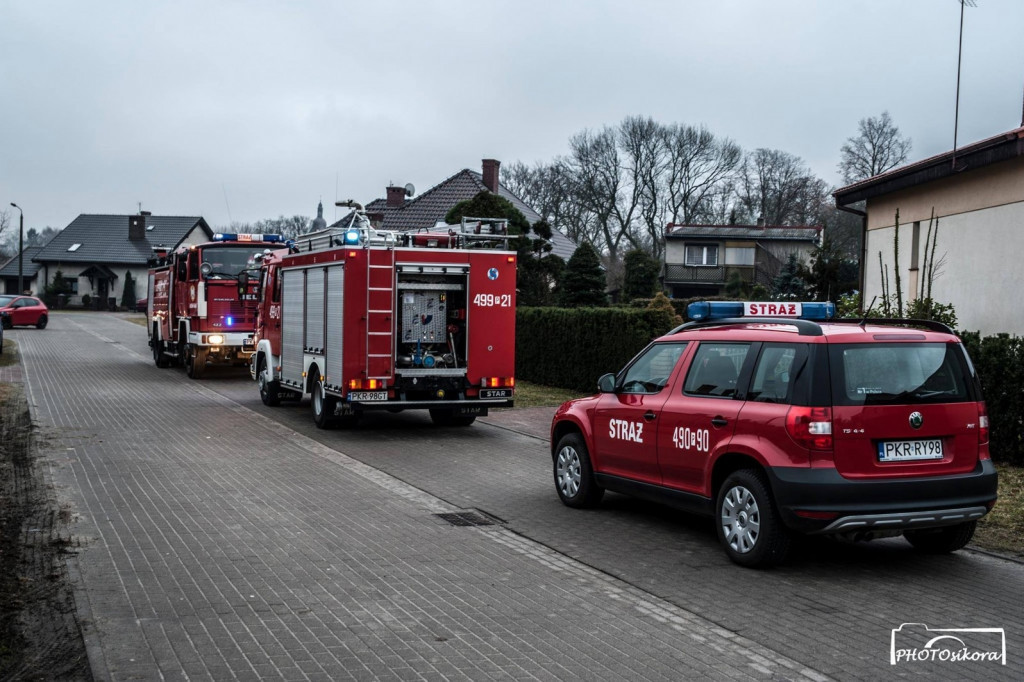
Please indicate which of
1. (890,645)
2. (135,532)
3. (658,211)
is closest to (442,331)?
(135,532)

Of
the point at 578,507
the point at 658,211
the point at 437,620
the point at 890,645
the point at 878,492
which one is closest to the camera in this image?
the point at 890,645

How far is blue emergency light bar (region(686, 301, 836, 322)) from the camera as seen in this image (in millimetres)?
8453

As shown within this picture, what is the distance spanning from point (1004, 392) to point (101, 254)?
268ft

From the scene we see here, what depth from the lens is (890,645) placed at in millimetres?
5793

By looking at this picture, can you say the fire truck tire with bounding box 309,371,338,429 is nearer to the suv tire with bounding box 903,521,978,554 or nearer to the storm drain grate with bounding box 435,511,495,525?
the storm drain grate with bounding box 435,511,495,525

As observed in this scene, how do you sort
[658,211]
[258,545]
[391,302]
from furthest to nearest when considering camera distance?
[658,211] → [391,302] → [258,545]

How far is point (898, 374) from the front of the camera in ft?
23.5

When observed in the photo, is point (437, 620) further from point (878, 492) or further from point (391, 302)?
point (391, 302)

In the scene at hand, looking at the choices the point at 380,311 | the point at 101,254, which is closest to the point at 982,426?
the point at 380,311

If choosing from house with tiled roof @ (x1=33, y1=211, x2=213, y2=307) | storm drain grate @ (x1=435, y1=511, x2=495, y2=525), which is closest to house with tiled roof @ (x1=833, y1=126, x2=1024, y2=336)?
storm drain grate @ (x1=435, y1=511, x2=495, y2=525)

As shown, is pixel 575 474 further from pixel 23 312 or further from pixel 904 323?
pixel 23 312

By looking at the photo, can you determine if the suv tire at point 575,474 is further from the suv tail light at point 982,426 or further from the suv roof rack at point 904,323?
the suv tail light at point 982,426

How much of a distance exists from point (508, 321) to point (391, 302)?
1800 millimetres

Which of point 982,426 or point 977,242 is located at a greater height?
point 977,242
